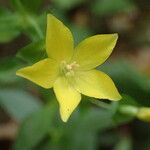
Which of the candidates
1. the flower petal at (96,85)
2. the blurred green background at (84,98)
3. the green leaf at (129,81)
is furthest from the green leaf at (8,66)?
the green leaf at (129,81)

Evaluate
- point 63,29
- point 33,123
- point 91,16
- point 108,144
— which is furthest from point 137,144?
point 63,29

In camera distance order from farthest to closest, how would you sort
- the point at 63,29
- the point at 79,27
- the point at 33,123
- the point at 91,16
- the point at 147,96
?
the point at 91,16
the point at 79,27
the point at 147,96
the point at 33,123
the point at 63,29

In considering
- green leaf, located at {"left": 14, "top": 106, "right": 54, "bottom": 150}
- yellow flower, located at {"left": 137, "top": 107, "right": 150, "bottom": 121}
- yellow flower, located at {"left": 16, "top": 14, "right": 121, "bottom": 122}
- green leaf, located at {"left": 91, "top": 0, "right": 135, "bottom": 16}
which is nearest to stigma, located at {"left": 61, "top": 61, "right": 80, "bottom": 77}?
yellow flower, located at {"left": 16, "top": 14, "right": 121, "bottom": 122}

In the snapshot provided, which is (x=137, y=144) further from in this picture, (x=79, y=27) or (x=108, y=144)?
(x=79, y=27)

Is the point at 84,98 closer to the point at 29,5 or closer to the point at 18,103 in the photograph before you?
the point at 29,5

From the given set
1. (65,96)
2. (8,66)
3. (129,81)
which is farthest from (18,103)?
(65,96)
